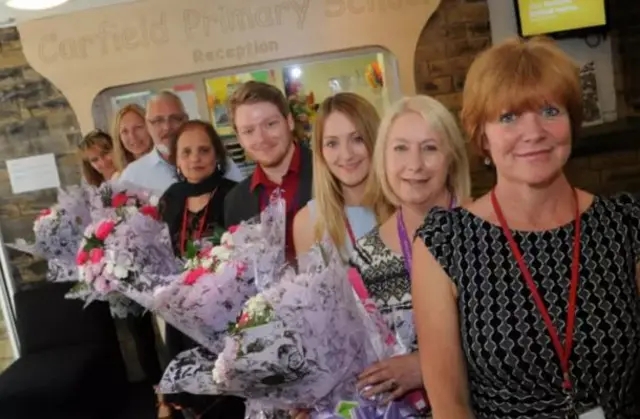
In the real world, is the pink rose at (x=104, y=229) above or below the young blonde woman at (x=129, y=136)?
below

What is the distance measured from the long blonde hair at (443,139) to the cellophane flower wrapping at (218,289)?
→ 12.3 inches

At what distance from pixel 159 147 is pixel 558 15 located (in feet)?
6.82

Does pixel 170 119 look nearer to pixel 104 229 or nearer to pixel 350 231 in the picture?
pixel 104 229

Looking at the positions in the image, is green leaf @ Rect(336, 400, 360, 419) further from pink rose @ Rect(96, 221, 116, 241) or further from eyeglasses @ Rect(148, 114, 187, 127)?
eyeglasses @ Rect(148, 114, 187, 127)

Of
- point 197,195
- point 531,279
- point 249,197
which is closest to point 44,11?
point 197,195

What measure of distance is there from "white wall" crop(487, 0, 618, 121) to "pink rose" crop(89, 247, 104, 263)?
7.39 feet

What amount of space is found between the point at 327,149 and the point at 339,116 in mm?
105

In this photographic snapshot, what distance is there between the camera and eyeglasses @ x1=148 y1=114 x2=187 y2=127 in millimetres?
3260

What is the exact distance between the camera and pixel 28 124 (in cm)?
350

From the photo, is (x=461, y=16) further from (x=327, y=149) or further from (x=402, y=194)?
(x=402, y=194)

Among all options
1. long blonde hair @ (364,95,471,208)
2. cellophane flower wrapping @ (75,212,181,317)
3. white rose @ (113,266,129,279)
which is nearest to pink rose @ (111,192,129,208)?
cellophane flower wrapping @ (75,212,181,317)

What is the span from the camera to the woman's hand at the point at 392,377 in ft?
4.53

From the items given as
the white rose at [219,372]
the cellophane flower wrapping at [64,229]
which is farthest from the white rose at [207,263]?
the cellophane flower wrapping at [64,229]

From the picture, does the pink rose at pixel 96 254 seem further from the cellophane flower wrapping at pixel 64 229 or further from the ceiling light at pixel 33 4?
the ceiling light at pixel 33 4
